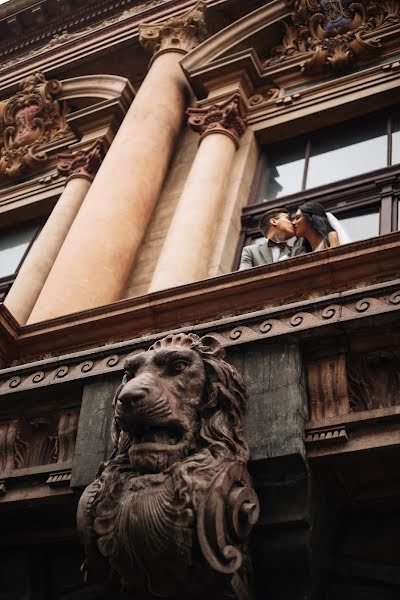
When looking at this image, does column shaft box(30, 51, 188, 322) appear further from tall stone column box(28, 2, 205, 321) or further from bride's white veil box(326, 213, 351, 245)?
bride's white veil box(326, 213, 351, 245)

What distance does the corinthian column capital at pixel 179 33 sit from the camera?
11578 mm

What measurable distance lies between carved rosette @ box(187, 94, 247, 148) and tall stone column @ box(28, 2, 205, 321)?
1.43ft

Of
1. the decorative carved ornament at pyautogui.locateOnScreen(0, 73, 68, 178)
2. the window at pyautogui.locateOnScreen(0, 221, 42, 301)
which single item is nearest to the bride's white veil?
the window at pyautogui.locateOnScreen(0, 221, 42, 301)

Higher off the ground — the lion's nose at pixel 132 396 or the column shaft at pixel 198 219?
the column shaft at pixel 198 219

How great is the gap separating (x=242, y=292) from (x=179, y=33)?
26.1 feet

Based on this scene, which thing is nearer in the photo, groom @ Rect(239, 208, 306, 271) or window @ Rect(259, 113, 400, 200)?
groom @ Rect(239, 208, 306, 271)

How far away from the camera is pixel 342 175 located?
28.6 feet

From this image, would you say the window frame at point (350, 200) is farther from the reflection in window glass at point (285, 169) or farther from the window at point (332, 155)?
the reflection in window glass at point (285, 169)

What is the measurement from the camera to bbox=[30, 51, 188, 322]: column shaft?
7367 millimetres

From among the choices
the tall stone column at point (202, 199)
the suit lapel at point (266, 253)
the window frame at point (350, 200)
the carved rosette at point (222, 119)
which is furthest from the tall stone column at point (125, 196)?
the suit lapel at point (266, 253)

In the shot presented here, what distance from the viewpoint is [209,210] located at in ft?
26.0

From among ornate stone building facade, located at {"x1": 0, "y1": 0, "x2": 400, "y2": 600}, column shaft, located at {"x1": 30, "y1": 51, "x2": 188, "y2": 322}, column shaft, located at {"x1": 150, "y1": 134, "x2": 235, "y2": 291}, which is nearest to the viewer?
ornate stone building facade, located at {"x1": 0, "y1": 0, "x2": 400, "y2": 600}

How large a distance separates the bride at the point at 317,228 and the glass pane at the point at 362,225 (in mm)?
941

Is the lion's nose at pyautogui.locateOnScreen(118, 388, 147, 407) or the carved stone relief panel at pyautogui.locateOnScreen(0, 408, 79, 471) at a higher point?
the carved stone relief panel at pyautogui.locateOnScreen(0, 408, 79, 471)
